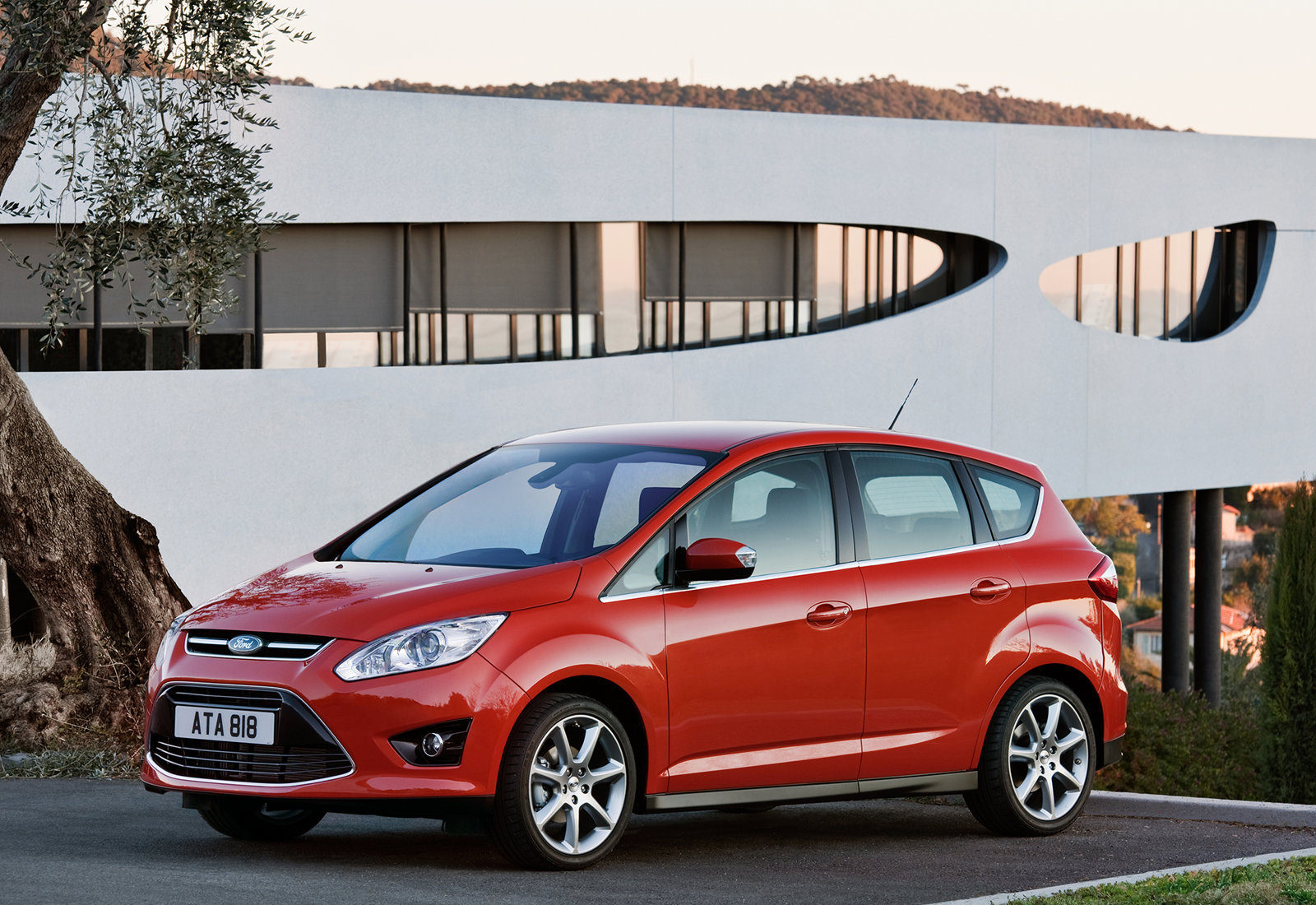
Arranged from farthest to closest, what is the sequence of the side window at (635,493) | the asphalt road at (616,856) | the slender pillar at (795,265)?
the slender pillar at (795,265) → the side window at (635,493) → the asphalt road at (616,856)

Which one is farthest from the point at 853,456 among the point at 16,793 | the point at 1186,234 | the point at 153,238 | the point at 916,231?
the point at 1186,234

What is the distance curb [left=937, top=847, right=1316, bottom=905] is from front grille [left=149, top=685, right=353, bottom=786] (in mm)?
2195

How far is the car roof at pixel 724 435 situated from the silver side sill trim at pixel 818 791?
1390 millimetres

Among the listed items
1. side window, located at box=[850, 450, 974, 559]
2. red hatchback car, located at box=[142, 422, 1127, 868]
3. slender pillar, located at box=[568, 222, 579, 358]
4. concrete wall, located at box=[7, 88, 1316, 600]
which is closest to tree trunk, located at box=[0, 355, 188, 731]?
red hatchback car, located at box=[142, 422, 1127, 868]

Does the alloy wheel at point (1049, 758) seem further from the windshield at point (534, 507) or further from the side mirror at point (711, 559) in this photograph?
the windshield at point (534, 507)

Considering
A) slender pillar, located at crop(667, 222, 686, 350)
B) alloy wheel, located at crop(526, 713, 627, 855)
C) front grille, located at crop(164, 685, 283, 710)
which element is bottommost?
alloy wheel, located at crop(526, 713, 627, 855)

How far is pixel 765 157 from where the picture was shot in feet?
84.7

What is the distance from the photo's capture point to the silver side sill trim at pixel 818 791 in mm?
6816

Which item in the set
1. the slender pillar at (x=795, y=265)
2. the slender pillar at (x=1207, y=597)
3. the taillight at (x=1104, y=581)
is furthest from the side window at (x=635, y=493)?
the slender pillar at (x=1207, y=597)

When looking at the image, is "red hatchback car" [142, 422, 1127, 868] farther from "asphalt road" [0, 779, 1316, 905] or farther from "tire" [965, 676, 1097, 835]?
"asphalt road" [0, 779, 1316, 905]

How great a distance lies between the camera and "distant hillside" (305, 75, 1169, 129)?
Result: 5409 centimetres

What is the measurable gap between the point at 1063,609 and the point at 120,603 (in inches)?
236

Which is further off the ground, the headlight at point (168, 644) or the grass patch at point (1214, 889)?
the headlight at point (168, 644)

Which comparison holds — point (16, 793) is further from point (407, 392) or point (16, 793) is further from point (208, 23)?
point (407, 392)
